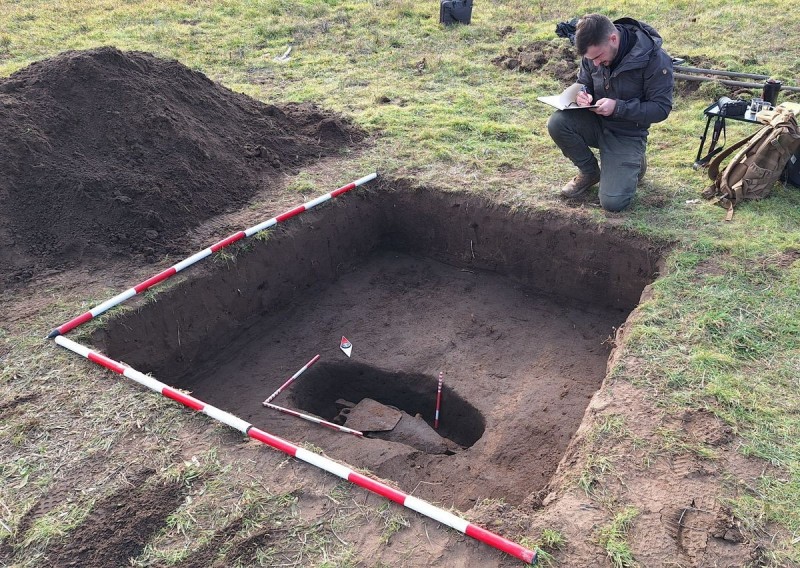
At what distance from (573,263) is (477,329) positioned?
1124mm

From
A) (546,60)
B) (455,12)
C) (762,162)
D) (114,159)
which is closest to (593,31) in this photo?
(762,162)

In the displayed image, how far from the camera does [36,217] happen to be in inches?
207

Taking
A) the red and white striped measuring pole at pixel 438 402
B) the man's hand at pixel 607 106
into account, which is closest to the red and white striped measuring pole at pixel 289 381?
the red and white striped measuring pole at pixel 438 402

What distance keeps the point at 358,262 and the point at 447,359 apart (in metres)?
1.76

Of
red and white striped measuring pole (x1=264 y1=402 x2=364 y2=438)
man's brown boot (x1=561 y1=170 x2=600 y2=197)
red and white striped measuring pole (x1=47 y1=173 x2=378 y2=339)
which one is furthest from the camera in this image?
man's brown boot (x1=561 y1=170 x2=600 y2=197)

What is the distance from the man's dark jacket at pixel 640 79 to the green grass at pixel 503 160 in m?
0.92

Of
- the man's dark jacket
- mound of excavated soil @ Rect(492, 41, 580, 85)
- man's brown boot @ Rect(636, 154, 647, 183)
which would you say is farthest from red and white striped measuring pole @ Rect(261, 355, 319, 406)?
mound of excavated soil @ Rect(492, 41, 580, 85)

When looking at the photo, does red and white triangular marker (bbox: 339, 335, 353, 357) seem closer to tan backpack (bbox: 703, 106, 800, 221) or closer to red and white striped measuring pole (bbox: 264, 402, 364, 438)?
red and white striped measuring pole (bbox: 264, 402, 364, 438)

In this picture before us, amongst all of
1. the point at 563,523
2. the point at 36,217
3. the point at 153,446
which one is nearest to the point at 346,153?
the point at 36,217

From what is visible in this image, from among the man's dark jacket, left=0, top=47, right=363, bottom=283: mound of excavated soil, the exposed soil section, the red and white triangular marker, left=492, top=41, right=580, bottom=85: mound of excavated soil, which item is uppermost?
the man's dark jacket

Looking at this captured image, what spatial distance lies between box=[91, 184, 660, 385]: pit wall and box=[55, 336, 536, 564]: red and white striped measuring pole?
0.63m

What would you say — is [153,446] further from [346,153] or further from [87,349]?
[346,153]

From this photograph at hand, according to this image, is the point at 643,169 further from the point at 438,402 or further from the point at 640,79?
the point at 438,402

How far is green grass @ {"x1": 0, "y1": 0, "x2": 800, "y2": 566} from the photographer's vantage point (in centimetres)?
334
